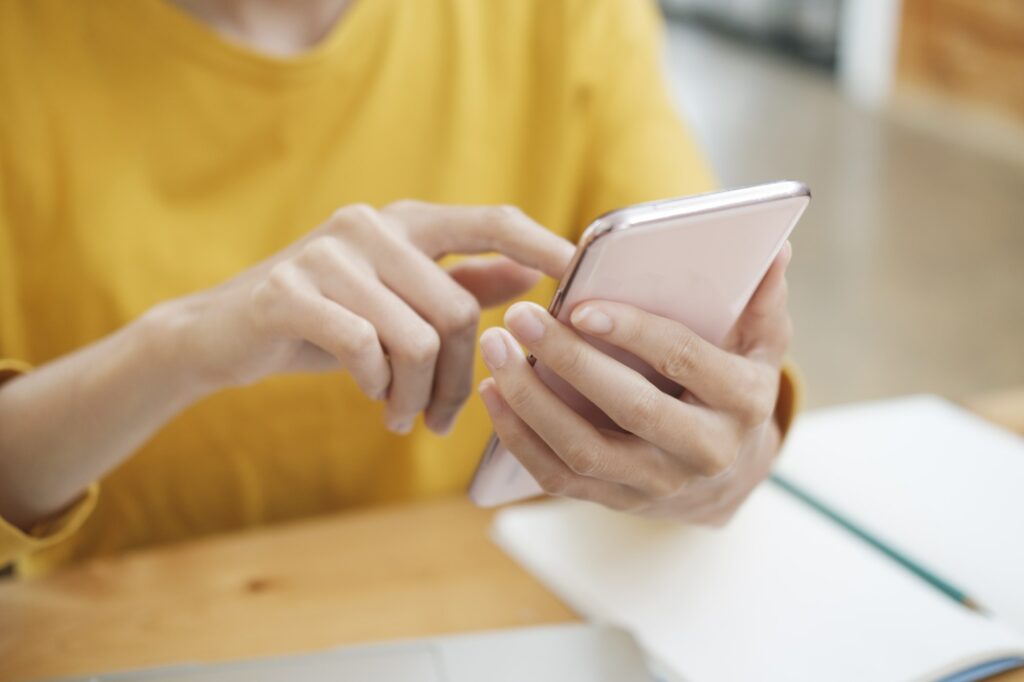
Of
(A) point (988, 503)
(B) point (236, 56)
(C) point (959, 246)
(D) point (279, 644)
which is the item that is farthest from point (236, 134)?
(C) point (959, 246)

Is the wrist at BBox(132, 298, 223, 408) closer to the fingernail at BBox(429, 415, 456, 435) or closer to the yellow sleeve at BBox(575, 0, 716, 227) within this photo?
the fingernail at BBox(429, 415, 456, 435)

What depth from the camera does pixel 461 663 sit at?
1.84 ft

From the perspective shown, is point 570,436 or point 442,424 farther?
point 442,424

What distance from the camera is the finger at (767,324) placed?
52cm

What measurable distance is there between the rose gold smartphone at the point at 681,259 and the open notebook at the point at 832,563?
140mm

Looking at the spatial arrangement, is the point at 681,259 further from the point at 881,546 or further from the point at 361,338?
the point at 881,546

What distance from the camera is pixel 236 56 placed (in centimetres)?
79

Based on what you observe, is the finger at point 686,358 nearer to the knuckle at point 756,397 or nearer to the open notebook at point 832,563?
the knuckle at point 756,397

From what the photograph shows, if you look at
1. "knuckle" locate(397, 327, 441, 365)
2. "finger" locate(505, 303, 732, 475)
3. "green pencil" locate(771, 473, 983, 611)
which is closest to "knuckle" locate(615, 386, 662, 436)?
"finger" locate(505, 303, 732, 475)

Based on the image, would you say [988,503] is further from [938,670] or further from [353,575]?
[353,575]

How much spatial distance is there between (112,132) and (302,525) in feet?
1.06

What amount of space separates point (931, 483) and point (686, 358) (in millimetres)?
302

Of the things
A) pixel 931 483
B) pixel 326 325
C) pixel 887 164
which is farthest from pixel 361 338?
pixel 887 164

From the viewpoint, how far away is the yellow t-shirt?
0.78m
